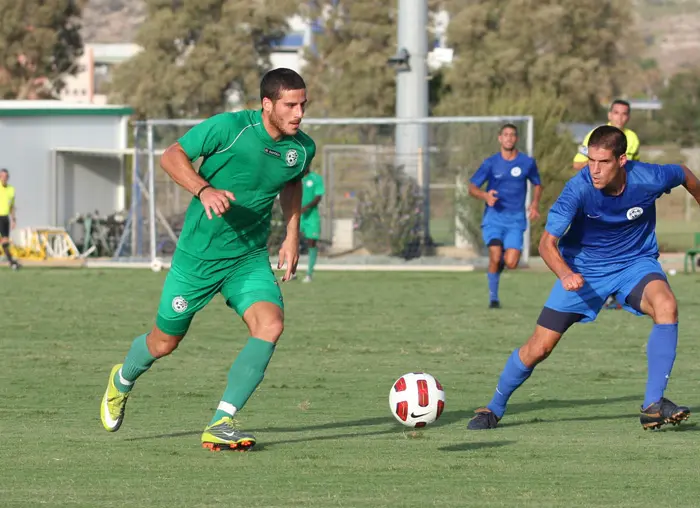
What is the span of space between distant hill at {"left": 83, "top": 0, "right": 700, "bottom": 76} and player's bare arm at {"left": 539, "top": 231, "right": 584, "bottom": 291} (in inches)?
6739

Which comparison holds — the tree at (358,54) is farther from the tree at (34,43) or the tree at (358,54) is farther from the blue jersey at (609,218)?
the blue jersey at (609,218)

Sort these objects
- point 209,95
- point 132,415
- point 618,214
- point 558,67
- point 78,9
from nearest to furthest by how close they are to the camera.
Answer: point 618,214
point 132,415
point 558,67
point 209,95
point 78,9

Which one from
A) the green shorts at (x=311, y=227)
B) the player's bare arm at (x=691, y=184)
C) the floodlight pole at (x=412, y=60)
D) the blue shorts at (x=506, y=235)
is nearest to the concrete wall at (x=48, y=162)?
the floodlight pole at (x=412, y=60)

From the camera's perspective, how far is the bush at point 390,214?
27.8 metres

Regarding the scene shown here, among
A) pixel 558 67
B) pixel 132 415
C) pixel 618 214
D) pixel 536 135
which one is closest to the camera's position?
pixel 618 214

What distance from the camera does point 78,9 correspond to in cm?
6656

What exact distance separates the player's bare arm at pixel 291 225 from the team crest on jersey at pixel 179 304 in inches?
22.6

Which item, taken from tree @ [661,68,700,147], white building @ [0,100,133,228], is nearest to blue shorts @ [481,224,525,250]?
white building @ [0,100,133,228]

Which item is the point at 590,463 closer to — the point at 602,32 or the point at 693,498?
the point at 693,498

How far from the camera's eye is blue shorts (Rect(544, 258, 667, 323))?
8547 mm

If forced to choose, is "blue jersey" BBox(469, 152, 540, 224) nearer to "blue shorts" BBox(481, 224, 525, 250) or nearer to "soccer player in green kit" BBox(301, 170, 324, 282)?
"blue shorts" BBox(481, 224, 525, 250)

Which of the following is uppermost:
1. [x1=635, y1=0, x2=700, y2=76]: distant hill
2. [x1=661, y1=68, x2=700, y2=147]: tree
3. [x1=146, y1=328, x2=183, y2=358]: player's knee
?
[x1=635, y1=0, x2=700, y2=76]: distant hill

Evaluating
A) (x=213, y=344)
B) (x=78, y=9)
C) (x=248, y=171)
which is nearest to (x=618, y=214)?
(x=248, y=171)

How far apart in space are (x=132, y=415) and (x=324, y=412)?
1248 millimetres
